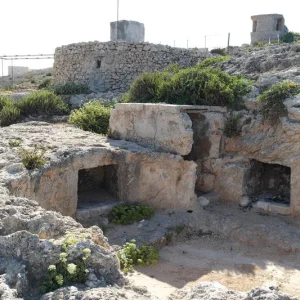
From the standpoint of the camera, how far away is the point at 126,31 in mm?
21312

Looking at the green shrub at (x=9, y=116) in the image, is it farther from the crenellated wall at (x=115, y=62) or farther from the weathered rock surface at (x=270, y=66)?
the weathered rock surface at (x=270, y=66)

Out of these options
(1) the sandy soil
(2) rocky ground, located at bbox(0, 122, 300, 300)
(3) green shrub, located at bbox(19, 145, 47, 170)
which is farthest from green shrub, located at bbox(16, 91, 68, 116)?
(1) the sandy soil

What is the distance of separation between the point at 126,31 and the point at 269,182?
44.8 ft

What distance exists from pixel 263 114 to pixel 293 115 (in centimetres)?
68

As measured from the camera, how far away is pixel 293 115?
8.97 m

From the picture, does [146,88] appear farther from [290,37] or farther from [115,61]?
[290,37]

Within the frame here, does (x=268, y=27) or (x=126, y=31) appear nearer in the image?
(x=126, y=31)

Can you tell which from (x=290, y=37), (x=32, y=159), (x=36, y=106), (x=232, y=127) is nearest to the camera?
(x=32, y=159)

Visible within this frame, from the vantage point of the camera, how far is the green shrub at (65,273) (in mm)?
3799

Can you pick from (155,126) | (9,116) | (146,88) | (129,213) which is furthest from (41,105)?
(129,213)

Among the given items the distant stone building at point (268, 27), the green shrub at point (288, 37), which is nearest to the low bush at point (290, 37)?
the green shrub at point (288, 37)

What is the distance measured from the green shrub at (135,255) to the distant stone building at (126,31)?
15.6 metres

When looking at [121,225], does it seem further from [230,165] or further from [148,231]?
[230,165]

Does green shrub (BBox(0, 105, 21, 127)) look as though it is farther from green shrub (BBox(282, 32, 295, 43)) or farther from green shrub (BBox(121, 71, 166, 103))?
green shrub (BBox(282, 32, 295, 43))
